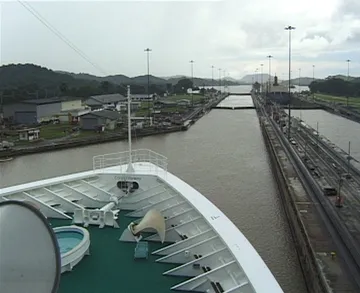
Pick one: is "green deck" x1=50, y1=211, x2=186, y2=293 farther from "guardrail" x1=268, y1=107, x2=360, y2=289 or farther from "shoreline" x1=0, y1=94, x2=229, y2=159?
"shoreline" x1=0, y1=94, x2=229, y2=159

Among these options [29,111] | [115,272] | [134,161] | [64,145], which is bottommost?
[64,145]

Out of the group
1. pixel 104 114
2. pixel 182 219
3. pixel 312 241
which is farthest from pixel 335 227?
pixel 104 114

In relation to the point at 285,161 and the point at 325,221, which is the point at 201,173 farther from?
the point at 325,221

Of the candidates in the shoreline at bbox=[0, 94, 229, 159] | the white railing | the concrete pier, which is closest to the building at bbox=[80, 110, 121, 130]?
the shoreline at bbox=[0, 94, 229, 159]

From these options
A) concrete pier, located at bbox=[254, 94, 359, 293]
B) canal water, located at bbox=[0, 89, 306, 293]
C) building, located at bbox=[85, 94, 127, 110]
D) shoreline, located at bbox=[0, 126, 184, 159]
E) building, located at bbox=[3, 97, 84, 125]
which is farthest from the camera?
building, located at bbox=[85, 94, 127, 110]

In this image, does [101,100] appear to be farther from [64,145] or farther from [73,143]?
[64,145]

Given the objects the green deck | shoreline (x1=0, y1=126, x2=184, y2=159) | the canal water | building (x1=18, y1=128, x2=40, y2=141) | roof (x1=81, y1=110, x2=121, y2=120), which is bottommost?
the canal water
